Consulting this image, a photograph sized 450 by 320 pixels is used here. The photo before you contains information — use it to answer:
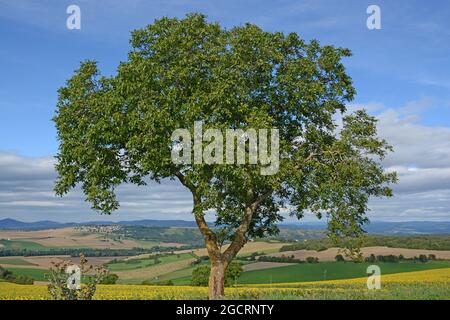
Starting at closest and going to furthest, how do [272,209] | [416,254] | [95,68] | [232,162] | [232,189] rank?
[232,162] → [232,189] → [95,68] → [272,209] → [416,254]

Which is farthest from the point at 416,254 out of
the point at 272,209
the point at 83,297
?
the point at 83,297

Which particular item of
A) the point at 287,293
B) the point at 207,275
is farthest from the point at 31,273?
the point at 287,293

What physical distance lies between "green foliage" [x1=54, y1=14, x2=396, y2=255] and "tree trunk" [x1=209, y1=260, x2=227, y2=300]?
5.96 feet

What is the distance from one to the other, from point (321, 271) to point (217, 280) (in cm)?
6141

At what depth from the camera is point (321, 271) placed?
89.9 metres

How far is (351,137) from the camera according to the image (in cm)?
3206

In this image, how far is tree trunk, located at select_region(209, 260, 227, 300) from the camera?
31.9 m

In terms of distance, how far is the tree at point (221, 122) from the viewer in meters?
28.8

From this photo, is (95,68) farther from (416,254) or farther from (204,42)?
(416,254)

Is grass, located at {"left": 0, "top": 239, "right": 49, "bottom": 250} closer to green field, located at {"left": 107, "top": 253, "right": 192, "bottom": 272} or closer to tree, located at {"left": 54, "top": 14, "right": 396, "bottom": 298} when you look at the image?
green field, located at {"left": 107, "top": 253, "right": 192, "bottom": 272}

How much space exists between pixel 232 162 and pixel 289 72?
26.5ft

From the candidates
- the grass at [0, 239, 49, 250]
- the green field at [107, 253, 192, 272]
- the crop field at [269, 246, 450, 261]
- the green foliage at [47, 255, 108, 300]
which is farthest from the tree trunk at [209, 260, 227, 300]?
the grass at [0, 239, 49, 250]

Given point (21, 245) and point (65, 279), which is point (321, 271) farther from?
point (21, 245)
